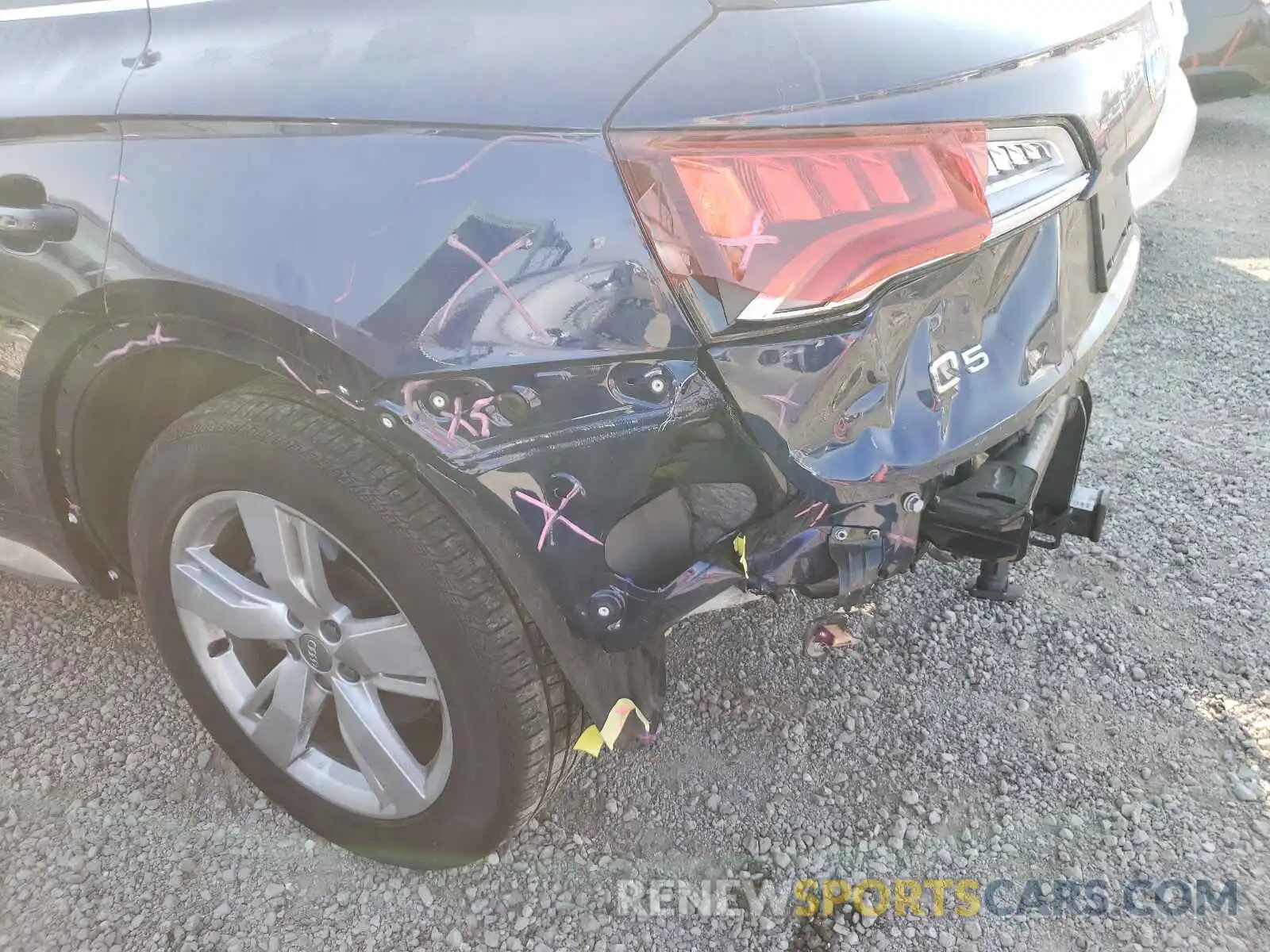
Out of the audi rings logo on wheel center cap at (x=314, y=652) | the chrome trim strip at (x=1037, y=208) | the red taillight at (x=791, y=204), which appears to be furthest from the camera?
the audi rings logo on wheel center cap at (x=314, y=652)

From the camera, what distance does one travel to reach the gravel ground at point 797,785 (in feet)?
6.12

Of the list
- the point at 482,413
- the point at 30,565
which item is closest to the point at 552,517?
the point at 482,413

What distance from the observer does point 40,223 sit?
5.41 ft

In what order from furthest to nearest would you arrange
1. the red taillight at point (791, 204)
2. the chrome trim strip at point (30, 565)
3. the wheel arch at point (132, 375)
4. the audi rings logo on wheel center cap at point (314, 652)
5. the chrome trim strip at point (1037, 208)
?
the chrome trim strip at point (30, 565) < the audi rings logo on wheel center cap at point (314, 652) < the wheel arch at point (132, 375) < the chrome trim strip at point (1037, 208) < the red taillight at point (791, 204)

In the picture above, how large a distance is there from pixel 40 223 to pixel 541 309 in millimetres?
1000

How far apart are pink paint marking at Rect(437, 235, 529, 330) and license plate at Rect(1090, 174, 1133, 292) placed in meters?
1.07

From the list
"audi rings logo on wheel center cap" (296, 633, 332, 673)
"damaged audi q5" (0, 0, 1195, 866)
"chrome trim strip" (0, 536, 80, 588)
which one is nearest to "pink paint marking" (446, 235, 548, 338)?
"damaged audi q5" (0, 0, 1195, 866)

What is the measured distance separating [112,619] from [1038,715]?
99.2 inches

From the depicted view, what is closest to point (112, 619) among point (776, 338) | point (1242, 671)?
point (776, 338)

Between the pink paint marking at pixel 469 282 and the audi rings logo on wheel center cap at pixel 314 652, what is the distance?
2.58 feet

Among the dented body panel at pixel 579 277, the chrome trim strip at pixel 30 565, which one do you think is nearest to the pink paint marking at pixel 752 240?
the dented body panel at pixel 579 277

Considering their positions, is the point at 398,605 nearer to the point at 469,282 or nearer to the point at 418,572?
the point at 418,572

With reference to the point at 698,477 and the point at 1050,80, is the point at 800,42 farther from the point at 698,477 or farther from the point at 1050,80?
the point at 698,477

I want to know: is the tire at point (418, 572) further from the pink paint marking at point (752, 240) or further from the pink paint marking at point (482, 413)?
the pink paint marking at point (752, 240)
